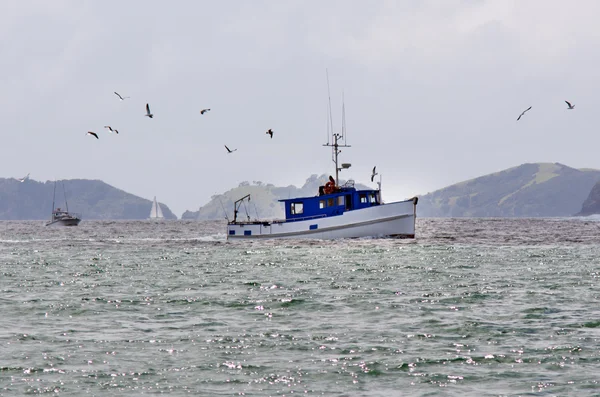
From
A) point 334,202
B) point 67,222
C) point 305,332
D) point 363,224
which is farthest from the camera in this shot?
point 67,222

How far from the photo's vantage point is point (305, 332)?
17031 mm

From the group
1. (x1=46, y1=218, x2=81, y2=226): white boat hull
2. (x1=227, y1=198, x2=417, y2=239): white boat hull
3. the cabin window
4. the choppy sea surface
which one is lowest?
the choppy sea surface

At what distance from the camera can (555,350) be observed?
14602 mm

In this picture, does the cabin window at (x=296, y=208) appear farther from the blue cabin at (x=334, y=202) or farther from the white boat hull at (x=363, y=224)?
the white boat hull at (x=363, y=224)

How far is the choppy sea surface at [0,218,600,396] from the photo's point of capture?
40.9 feet

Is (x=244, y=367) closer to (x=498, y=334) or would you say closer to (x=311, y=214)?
(x=498, y=334)

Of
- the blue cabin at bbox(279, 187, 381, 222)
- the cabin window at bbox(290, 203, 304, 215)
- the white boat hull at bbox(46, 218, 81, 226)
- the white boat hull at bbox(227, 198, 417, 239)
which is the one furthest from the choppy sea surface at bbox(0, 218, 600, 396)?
the white boat hull at bbox(46, 218, 81, 226)

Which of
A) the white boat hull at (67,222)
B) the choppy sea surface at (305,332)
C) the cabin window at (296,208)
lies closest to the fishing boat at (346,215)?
the cabin window at (296,208)

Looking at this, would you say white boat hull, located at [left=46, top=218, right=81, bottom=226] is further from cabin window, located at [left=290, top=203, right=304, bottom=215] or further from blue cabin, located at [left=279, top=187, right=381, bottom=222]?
blue cabin, located at [left=279, top=187, right=381, bottom=222]

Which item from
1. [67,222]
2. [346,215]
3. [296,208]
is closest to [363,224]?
[346,215]

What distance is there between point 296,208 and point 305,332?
41753 mm

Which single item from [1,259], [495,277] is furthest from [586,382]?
[1,259]

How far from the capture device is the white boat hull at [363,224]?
55.9 meters

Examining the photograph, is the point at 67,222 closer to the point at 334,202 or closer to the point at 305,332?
the point at 334,202
